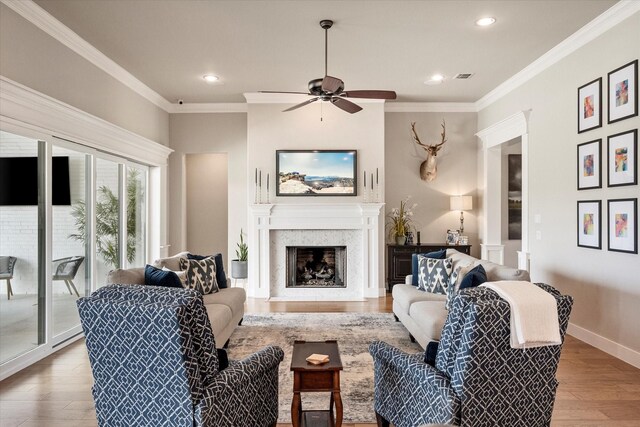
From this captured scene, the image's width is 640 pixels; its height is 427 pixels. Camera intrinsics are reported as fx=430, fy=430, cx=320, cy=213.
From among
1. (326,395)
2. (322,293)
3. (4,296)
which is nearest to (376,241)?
(322,293)

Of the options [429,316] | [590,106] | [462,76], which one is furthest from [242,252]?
[590,106]

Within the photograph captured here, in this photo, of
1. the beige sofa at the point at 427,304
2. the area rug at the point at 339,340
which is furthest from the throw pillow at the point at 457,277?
the area rug at the point at 339,340

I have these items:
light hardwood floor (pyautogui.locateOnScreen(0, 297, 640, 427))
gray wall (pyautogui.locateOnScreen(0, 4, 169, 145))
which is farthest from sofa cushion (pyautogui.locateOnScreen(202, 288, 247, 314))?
gray wall (pyautogui.locateOnScreen(0, 4, 169, 145))

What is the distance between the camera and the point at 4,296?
3506mm

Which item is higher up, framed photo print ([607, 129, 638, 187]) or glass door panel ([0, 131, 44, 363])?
framed photo print ([607, 129, 638, 187])

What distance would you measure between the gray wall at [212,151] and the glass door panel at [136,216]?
27.7 inches

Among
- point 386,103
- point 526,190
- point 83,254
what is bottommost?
point 83,254

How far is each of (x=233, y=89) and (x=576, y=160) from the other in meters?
4.50

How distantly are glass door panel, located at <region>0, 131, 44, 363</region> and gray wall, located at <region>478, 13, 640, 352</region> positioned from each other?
5.18 metres

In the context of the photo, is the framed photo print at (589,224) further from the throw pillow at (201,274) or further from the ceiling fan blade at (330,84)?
the throw pillow at (201,274)

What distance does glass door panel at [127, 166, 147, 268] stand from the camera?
593cm

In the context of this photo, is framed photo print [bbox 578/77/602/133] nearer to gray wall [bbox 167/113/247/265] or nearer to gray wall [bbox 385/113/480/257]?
gray wall [bbox 385/113/480/257]

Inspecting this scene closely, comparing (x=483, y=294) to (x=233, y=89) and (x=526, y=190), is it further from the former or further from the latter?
(x=233, y=89)

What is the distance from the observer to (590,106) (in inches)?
166
